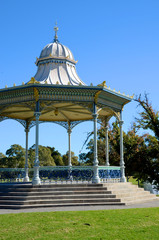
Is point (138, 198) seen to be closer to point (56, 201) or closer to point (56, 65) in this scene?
point (56, 201)

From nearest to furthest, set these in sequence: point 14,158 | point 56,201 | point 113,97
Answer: point 56,201 → point 113,97 → point 14,158

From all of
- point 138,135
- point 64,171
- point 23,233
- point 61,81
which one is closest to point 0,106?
point 61,81

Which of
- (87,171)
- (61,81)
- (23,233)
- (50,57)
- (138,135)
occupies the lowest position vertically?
(23,233)

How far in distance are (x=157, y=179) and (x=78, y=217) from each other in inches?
595

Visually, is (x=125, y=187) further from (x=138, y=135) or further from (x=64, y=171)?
(x=138, y=135)

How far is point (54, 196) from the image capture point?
44.2ft

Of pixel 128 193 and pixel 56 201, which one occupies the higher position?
pixel 128 193

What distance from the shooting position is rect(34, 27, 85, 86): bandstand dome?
55.9ft

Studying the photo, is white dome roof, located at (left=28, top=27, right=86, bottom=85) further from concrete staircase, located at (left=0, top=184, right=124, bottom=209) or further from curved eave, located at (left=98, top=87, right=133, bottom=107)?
concrete staircase, located at (left=0, top=184, right=124, bottom=209)

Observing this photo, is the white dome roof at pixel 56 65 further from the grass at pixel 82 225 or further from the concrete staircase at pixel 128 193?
the grass at pixel 82 225

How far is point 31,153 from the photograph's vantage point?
4550 centimetres

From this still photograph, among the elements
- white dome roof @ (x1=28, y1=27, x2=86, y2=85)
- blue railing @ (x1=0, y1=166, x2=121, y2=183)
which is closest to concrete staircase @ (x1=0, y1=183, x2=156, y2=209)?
blue railing @ (x1=0, y1=166, x2=121, y2=183)

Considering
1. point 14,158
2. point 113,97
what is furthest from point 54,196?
point 14,158

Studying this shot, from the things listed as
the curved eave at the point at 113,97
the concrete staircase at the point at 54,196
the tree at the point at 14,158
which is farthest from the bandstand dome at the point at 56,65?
the tree at the point at 14,158
